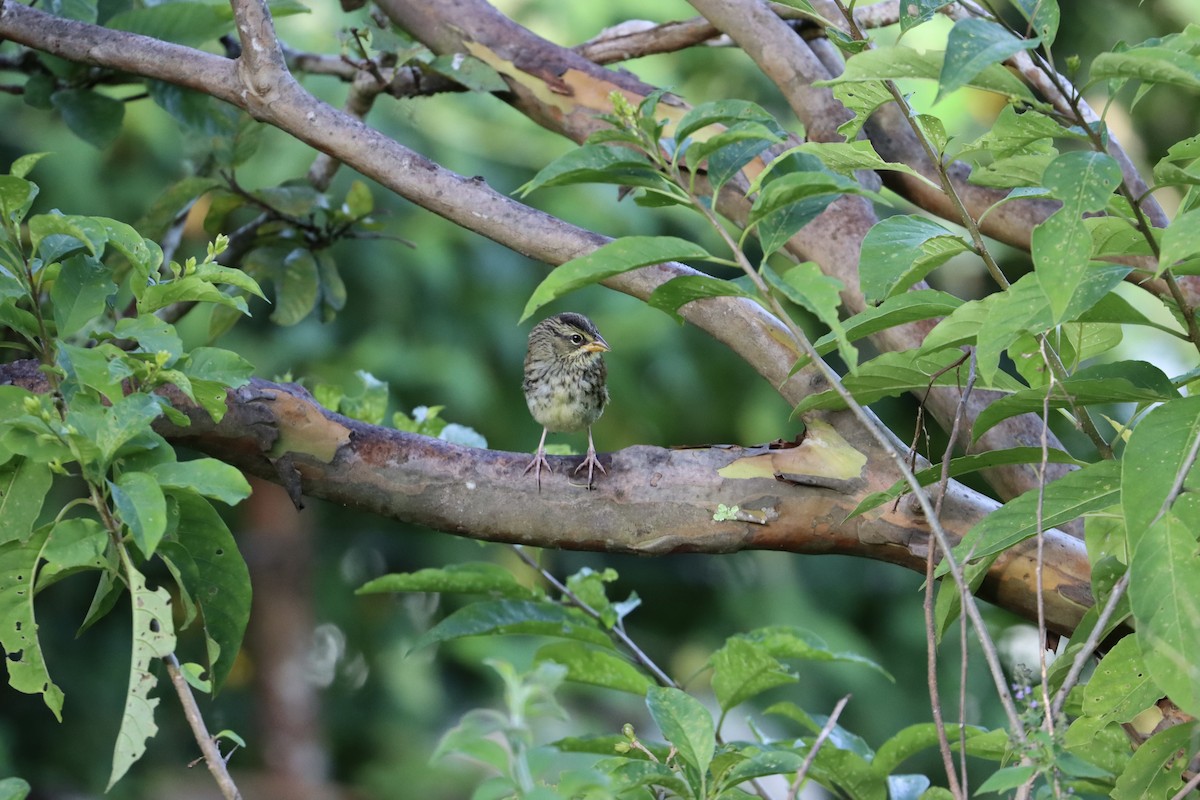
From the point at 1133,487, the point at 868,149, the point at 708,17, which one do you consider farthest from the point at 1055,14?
the point at 708,17

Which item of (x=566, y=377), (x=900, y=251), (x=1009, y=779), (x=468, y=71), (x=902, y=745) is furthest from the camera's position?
(x=566, y=377)

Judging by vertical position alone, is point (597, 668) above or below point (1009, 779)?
below

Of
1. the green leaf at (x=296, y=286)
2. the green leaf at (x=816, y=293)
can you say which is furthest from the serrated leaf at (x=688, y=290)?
the green leaf at (x=296, y=286)

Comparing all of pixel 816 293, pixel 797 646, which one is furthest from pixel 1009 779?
pixel 797 646

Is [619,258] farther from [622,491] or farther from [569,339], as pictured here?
[569,339]

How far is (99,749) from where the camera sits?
5824 millimetres

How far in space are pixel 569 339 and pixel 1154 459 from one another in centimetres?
259

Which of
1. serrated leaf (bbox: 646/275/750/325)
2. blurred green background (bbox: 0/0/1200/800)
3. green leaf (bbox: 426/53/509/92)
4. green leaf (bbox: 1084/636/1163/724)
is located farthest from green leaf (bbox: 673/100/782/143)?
blurred green background (bbox: 0/0/1200/800)

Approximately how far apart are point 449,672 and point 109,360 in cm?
492

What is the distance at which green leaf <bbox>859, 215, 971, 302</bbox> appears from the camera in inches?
62.1

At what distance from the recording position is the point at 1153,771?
60.2 inches

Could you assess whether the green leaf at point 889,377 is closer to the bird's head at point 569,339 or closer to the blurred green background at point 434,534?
the bird's head at point 569,339

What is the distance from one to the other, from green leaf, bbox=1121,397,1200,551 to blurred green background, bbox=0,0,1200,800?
3.87 metres

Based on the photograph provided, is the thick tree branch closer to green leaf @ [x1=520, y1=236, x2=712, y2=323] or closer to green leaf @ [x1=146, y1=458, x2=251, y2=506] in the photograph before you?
green leaf @ [x1=146, y1=458, x2=251, y2=506]
